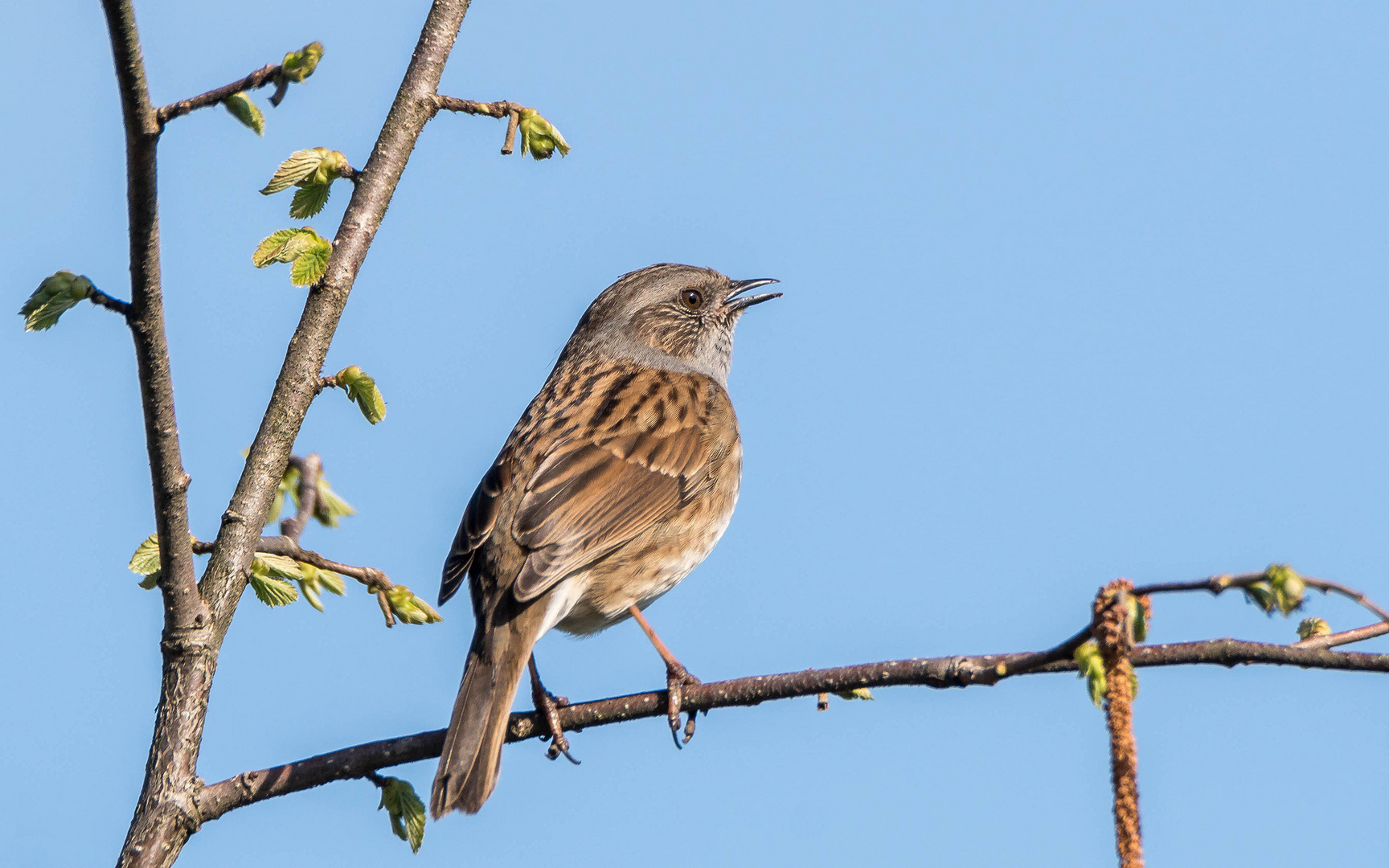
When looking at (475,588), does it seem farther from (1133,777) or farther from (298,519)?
(1133,777)

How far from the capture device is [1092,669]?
2684 mm

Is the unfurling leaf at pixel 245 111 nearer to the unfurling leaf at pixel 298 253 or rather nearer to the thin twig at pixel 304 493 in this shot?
the unfurling leaf at pixel 298 253

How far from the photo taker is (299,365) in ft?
13.6

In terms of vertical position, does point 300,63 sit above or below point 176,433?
above

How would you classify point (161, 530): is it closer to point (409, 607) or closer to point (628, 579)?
point (409, 607)

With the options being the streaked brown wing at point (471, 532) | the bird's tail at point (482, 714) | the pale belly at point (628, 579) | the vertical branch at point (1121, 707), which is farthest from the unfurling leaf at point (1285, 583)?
the streaked brown wing at point (471, 532)

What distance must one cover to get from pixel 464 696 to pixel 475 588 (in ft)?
3.10

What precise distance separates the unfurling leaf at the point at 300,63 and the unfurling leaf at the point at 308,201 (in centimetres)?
87

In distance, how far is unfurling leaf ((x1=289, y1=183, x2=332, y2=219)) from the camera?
13.8ft

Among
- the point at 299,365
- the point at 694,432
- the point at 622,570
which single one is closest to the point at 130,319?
the point at 299,365

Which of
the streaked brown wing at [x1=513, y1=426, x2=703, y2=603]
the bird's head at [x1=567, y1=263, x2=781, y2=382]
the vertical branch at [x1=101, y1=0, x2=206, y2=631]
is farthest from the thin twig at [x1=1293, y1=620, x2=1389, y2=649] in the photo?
the bird's head at [x1=567, y1=263, x2=781, y2=382]

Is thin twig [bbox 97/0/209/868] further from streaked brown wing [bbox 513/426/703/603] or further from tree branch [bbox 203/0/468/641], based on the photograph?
streaked brown wing [bbox 513/426/703/603]

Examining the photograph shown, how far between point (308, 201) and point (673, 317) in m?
4.25

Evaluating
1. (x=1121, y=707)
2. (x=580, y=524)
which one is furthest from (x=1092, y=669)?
(x=580, y=524)
